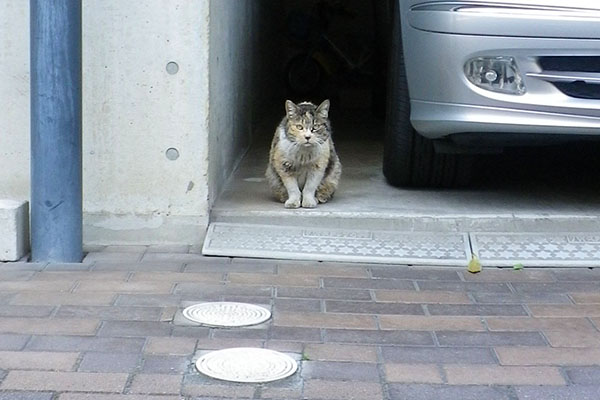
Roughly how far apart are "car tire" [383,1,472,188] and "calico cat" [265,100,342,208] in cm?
41

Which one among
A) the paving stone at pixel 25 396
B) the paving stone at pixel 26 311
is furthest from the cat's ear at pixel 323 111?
the paving stone at pixel 25 396

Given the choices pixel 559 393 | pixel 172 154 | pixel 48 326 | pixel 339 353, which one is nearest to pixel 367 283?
pixel 339 353

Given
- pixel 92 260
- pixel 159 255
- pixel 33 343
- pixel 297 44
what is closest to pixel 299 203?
pixel 159 255

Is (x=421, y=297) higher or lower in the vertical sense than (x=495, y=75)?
lower

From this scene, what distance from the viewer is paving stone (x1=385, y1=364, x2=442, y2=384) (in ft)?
10.1

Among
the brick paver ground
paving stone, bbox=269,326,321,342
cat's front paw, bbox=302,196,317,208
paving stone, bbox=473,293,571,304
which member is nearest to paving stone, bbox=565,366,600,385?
the brick paver ground

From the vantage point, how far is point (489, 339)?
3484 mm

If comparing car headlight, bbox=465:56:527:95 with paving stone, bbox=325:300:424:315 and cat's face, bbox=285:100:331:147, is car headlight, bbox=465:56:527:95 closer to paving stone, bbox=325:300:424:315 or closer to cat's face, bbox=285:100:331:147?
cat's face, bbox=285:100:331:147

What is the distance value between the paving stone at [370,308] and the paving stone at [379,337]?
23 cm

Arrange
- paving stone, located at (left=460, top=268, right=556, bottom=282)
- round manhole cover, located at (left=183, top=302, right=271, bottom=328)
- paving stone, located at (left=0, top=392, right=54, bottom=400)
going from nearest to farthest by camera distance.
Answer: paving stone, located at (left=0, top=392, right=54, bottom=400) < round manhole cover, located at (left=183, top=302, right=271, bottom=328) < paving stone, located at (left=460, top=268, right=556, bottom=282)

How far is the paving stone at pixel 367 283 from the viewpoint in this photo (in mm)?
4098

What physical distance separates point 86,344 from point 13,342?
26 cm

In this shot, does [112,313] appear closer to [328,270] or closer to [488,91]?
[328,270]

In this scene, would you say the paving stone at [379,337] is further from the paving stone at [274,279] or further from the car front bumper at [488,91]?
the car front bumper at [488,91]
